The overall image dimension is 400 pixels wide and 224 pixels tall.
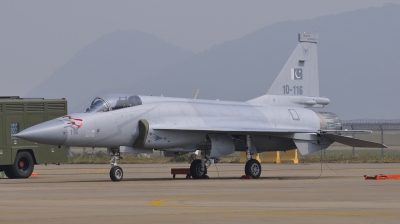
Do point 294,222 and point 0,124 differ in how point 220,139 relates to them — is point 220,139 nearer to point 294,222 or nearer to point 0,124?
point 0,124

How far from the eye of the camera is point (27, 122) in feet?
91.2

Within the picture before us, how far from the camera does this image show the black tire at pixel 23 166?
92.0 feet

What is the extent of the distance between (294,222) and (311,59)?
749 inches

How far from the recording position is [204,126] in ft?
84.4

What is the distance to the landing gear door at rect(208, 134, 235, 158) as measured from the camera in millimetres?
25828

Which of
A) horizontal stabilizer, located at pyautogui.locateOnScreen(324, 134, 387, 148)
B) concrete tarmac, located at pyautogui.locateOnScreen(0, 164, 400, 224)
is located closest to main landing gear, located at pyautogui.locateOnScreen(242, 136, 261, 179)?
horizontal stabilizer, located at pyautogui.locateOnScreen(324, 134, 387, 148)

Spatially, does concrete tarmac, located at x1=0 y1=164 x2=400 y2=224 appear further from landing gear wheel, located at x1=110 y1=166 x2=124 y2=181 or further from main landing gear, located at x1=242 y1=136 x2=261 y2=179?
main landing gear, located at x1=242 y1=136 x2=261 y2=179

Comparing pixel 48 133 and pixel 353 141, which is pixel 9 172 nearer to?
pixel 48 133

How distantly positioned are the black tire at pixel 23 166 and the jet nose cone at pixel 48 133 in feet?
17.3

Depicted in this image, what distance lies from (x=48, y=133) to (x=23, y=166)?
5.86 m

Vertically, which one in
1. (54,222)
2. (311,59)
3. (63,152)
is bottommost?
(54,222)

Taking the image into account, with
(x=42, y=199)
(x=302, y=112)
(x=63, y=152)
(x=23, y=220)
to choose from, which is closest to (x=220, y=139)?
(x=302, y=112)

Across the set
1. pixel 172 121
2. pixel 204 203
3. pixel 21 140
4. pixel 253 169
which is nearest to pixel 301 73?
pixel 253 169

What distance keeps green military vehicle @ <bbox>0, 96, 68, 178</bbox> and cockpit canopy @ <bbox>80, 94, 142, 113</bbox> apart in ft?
13.6
